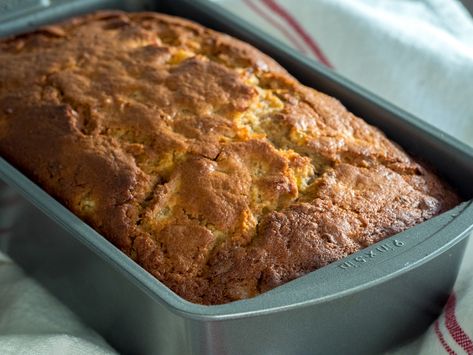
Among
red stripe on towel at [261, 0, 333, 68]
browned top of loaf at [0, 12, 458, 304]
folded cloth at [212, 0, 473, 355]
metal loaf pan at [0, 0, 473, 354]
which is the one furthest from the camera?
red stripe on towel at [261, 0, 333, 68]

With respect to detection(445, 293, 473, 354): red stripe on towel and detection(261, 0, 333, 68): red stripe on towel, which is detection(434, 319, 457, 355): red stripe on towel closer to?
detection(445, 293, 473, 354): red stripe on towel

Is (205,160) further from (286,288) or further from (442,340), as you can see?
(442,340)

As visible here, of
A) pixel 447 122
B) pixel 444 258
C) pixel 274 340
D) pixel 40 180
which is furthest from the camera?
pixel 447 122

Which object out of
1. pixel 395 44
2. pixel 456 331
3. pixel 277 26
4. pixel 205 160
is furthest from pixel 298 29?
pixel 456 331

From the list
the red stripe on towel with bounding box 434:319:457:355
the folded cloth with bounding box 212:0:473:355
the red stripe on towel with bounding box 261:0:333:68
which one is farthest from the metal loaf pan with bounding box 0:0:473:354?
the red stripe on towel with bounding box 261:0:333:68

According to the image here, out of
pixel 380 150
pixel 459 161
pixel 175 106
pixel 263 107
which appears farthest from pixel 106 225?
pixel 459 161

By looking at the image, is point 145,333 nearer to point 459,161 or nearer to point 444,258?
point 444,258

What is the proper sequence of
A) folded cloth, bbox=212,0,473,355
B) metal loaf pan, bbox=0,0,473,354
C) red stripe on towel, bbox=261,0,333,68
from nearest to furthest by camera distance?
metal loaf pan, bbox=0,0,473,354 < folded cloth, bbox=212,0,473,355 < red stripe on towel, bbox=261,0,333,68
